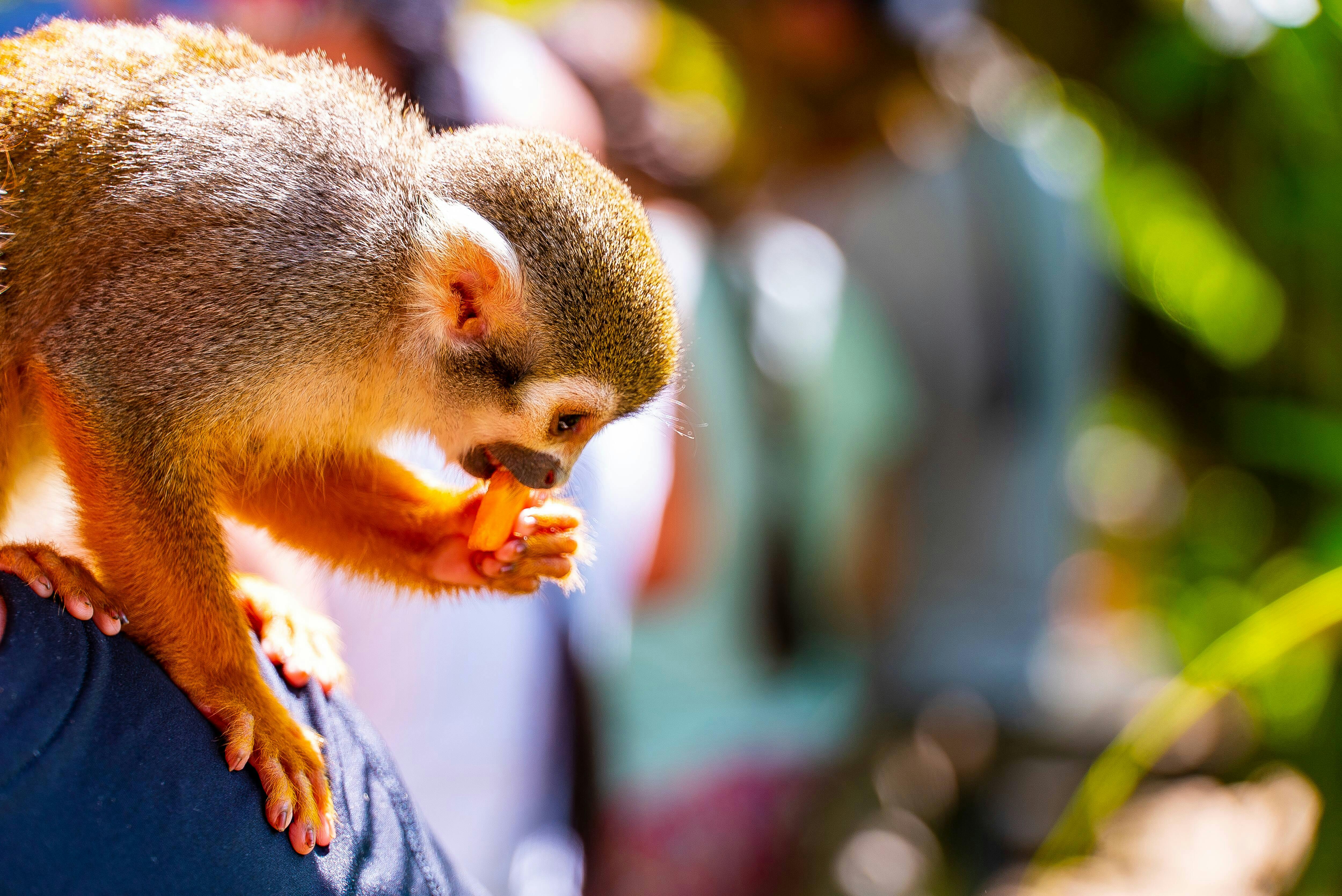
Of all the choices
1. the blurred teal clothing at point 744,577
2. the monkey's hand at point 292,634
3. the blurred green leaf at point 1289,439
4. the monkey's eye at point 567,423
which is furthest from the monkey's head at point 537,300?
the blurred green leaf at point 1289,439

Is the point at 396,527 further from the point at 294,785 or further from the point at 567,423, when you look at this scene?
the point at 294,785

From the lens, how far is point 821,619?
3.20 meters

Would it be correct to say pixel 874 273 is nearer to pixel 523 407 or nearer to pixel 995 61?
pixel 995 61

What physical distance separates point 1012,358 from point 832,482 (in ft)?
2.49

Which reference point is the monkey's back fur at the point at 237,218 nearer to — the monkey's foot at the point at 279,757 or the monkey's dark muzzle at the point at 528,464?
the monkey's dark muzzle at the point at 528,464

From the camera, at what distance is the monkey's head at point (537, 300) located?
1280 mm

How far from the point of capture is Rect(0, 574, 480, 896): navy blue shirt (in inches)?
31.4

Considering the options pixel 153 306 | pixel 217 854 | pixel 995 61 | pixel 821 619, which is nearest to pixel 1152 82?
pixel 995 61

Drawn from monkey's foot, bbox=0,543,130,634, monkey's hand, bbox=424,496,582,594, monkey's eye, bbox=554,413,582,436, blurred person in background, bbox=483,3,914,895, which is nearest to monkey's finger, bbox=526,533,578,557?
monkey's hand, bbox=424,496,582,594

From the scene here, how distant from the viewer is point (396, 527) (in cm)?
142

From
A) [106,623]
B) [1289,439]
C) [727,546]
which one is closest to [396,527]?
[106,623]

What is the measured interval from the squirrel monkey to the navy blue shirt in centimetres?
4

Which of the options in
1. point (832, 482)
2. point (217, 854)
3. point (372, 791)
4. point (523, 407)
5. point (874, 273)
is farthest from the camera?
point (874, 273)

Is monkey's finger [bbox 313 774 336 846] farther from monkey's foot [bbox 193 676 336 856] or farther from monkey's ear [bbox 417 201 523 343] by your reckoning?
monkey's ear [bbox 417 201 523 343]
